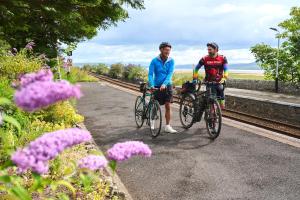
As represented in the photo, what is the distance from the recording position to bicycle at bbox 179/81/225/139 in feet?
33.9

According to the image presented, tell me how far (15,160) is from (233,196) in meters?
4.91

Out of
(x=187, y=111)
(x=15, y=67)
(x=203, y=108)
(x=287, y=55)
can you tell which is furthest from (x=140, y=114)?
(x=287, y=55)

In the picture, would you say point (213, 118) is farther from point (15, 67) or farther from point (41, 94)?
point (41, 94)

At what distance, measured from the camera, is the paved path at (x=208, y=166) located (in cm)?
670

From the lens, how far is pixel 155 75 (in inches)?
434

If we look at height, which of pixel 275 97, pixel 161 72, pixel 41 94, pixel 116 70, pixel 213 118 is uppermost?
pixel 116 70

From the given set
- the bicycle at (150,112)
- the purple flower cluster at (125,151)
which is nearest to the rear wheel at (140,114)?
the bicycle at (150,112)

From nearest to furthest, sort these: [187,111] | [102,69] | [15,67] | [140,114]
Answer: [187,111], [140,114], [15,67], [102,69]

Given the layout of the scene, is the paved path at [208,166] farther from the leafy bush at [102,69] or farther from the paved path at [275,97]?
the leafy bush at [102,69]

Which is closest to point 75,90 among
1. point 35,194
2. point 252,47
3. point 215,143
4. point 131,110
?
point 35,194

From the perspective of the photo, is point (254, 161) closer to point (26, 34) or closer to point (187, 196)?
point (187, 196)

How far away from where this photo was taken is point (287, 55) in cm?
3269

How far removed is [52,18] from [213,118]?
1079 cm

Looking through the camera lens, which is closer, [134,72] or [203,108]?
[203,108]
